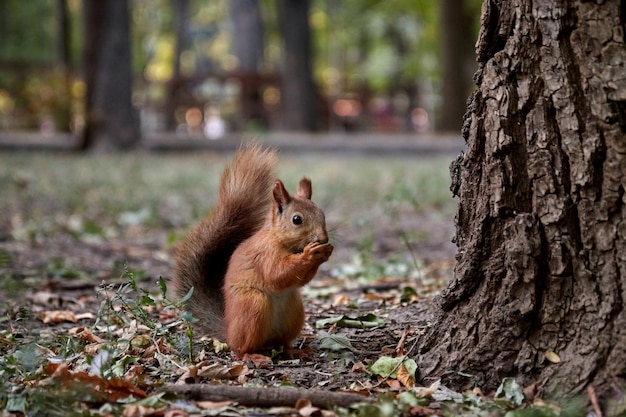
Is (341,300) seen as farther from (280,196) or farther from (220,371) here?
(220,371)

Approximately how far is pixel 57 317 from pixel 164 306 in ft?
2.30

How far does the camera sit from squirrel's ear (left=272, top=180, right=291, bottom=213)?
2805 millimetres

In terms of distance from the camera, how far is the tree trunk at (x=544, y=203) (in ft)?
7.55

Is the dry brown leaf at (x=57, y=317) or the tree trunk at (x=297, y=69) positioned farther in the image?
the tree trunk at (x=297, y=69)

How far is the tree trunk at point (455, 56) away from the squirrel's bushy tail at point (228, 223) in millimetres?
13816

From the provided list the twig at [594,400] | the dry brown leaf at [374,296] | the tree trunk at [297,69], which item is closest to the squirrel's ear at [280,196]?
the twig at [594,400]

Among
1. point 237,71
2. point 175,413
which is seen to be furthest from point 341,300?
point 237,71

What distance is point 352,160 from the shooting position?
1360 centimetres

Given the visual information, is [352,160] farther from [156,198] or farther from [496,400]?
[496,400]

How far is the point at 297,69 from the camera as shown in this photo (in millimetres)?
18375

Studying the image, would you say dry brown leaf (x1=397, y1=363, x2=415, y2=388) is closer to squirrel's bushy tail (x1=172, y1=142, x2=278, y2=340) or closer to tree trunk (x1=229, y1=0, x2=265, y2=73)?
squirrel's bushy tail (x1=172, y1=142, x2=278, y2=340)

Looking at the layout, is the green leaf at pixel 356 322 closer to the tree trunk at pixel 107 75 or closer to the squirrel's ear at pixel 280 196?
the squirrel's ear at pixel 280 196

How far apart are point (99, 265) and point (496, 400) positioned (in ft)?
10.6

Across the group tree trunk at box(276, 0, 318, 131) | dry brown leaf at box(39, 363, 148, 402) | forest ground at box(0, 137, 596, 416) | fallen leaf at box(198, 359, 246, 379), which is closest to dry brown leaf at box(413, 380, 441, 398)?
forest ground at box(0, 137, 596, 416)
